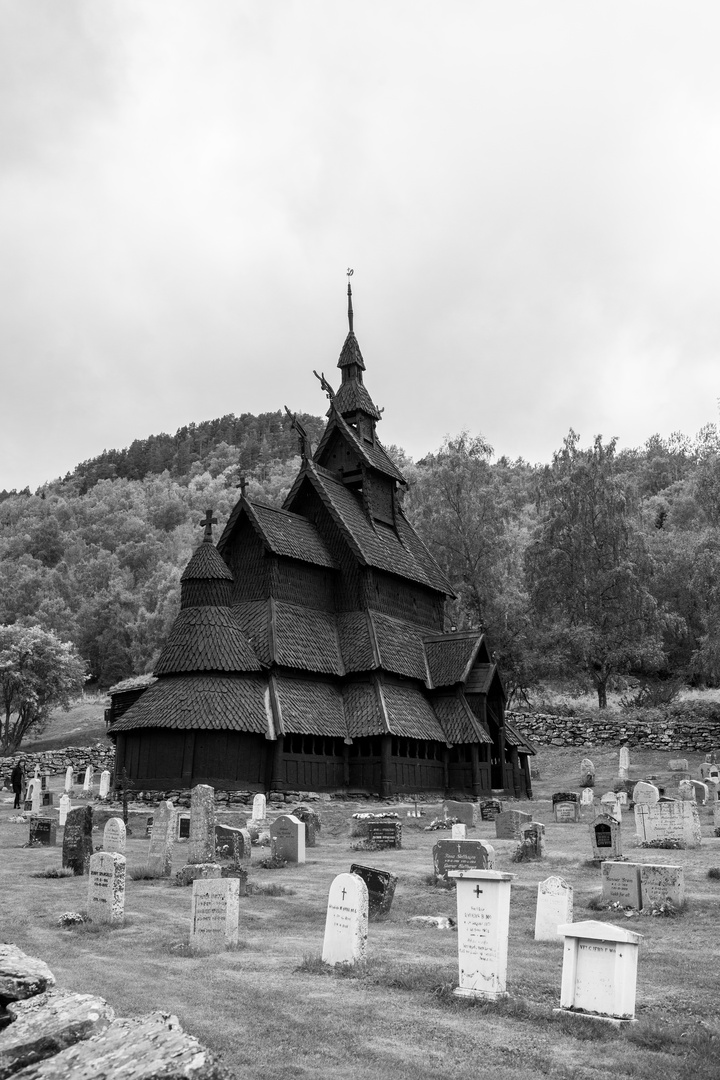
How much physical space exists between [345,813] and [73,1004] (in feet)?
78.2

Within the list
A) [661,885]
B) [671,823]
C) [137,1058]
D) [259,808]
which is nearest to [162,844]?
[259,808]

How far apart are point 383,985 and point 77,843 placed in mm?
10330

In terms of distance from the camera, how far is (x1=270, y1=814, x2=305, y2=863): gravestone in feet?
59.8

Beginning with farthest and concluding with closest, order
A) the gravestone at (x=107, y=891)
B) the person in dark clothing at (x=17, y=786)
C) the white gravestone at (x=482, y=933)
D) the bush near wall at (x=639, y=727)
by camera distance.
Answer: the bush near wall at (x=639, y=727) < the person in dark clothing at (x=17, y=786) < the gravestone at (x=107, y=891) < the white gravestone at (x=482, y=933)

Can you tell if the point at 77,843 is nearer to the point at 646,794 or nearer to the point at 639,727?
the point at 646,794

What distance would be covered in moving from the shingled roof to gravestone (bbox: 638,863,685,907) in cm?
1948

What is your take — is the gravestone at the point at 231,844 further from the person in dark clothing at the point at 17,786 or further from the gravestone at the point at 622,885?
the person in dark clothing at the point at 17,786

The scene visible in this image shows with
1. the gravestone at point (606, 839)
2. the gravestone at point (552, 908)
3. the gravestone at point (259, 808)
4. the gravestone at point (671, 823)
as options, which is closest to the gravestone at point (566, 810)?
the gravestone at point (671, 823)

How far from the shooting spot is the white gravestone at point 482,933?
26.1ft

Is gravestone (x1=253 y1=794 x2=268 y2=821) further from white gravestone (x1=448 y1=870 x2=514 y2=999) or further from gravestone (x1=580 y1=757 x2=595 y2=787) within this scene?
white gravestone (x1=448 y1=870 x2=514 y2=999)

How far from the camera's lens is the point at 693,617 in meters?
57.4

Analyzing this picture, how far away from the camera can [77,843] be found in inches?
667

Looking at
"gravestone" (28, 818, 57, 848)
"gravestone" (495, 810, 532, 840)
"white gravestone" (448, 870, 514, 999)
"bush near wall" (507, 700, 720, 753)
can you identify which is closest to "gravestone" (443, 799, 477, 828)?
"gravestone" (495, 810, 532, 840)

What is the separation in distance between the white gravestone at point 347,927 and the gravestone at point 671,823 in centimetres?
1168
